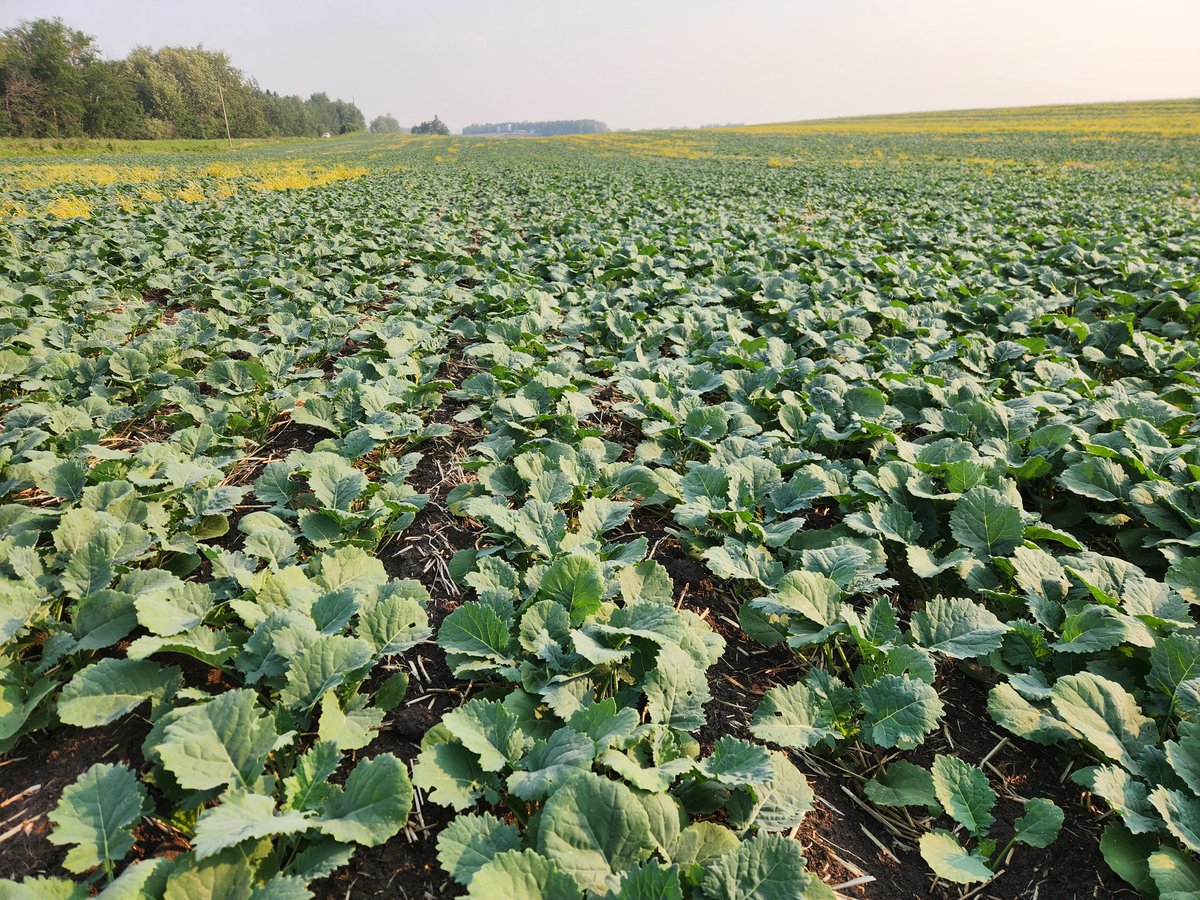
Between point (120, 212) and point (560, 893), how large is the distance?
14690 millimetres

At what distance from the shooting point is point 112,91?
56.5 metres

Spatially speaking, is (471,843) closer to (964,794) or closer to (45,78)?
(964,794)

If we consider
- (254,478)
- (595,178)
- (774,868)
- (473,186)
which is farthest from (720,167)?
(774,868)

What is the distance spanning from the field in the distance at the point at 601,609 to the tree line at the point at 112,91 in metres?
62.4

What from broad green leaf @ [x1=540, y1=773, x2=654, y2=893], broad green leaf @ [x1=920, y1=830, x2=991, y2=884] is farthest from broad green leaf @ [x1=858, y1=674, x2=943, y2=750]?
broad green leaf @ [x1=540, y1=773, x2=654, y2=893]

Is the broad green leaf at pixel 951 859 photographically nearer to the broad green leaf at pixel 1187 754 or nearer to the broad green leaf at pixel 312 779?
the broad green leaf at pixel 1187 754

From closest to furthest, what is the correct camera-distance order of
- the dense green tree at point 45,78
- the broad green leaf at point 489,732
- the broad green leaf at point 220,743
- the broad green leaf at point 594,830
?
the broad green leaf at point 594,830 < the broad green leaf at point 220,743 < the broad green leaf at point 489,732 < the dense green tree at point 45,78

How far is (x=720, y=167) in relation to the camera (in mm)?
24844

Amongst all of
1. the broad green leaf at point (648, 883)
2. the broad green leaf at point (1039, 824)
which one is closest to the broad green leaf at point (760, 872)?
the broad green leaf at point (648, 883)

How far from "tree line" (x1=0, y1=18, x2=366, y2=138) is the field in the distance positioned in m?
62.4

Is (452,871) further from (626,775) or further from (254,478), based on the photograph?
(254,478)

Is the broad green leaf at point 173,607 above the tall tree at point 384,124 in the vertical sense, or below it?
below

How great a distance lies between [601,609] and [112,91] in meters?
80.3

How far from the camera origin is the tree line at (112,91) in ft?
168
